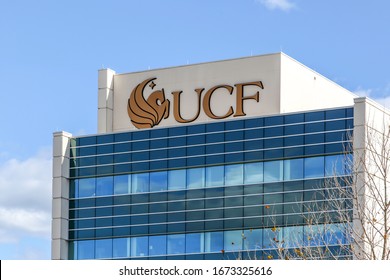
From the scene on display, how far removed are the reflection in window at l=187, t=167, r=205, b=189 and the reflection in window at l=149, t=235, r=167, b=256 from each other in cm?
393

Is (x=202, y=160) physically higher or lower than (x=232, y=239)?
higher

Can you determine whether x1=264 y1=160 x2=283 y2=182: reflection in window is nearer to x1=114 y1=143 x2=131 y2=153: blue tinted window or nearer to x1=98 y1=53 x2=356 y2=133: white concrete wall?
x1=98 y1=53 x2=356 y2=133: white concrete wall

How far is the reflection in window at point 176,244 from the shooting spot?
7331 centimetres

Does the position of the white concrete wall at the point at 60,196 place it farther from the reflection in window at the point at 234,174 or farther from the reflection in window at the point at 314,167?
the reflection in window at the point at 314,167

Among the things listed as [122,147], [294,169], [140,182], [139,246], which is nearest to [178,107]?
[122,147]

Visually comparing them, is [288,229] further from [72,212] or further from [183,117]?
[72,212]

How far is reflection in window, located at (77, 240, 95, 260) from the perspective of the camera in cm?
7662

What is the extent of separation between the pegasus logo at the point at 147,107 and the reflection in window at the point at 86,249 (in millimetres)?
8738

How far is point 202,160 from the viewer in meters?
73.7

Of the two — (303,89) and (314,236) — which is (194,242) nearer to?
(303,89)

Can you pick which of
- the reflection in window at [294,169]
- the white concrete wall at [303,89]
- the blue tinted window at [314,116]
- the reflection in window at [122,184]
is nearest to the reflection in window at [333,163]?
the reflection in window at [294,169]

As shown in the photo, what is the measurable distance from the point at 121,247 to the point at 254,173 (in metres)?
11.0
